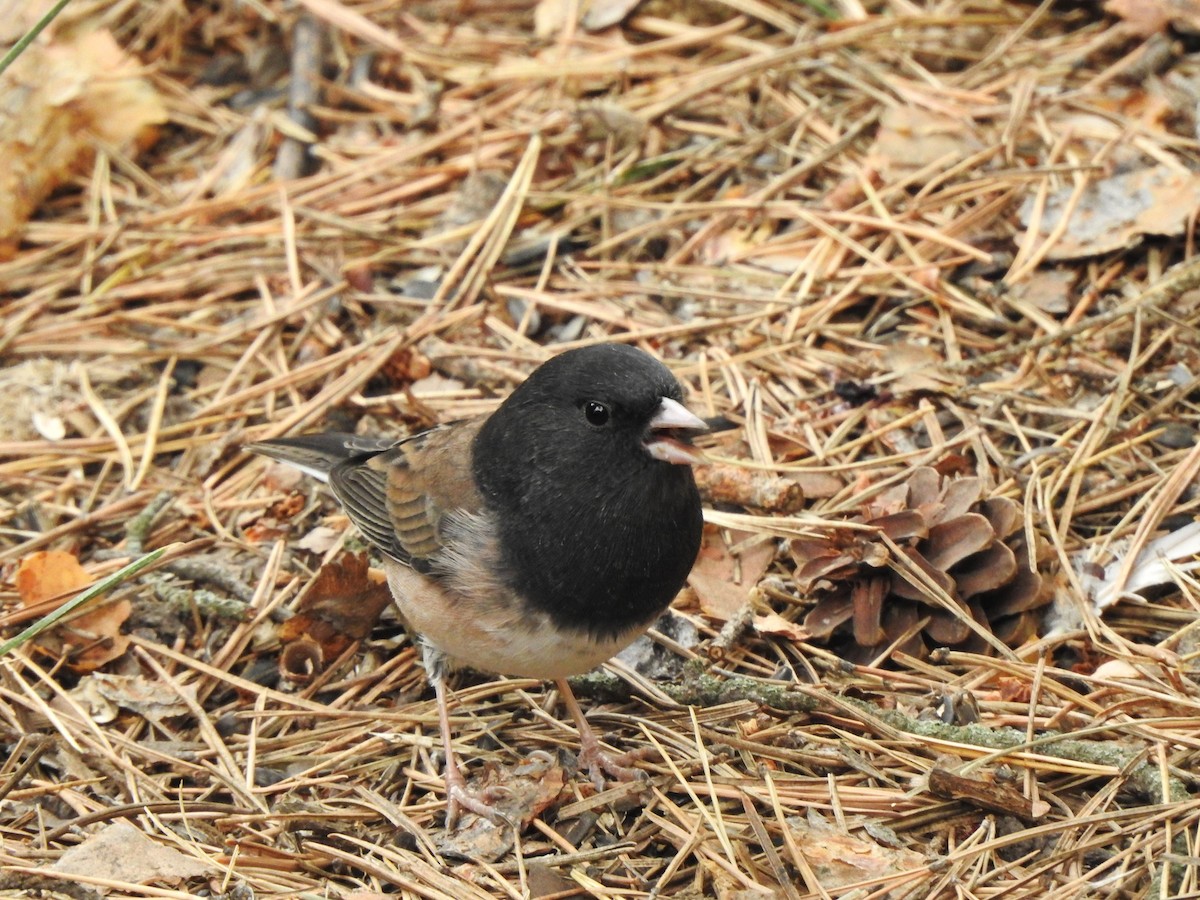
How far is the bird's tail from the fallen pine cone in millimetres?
1169

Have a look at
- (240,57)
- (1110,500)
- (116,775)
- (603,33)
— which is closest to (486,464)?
(116,775)

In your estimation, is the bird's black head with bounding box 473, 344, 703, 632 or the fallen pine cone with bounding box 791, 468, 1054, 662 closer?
the bird's black head with bounding box 473, 344, 703, 632

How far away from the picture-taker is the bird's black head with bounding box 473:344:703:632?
2535 mm

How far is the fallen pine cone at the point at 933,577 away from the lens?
2889 millimetres

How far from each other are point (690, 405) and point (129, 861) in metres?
1.82

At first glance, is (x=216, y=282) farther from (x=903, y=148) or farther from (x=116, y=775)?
(x=903, y=148)

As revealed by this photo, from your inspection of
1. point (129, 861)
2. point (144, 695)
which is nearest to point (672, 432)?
point (129, 861)

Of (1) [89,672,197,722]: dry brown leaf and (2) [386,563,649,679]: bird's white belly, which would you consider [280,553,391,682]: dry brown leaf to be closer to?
(1) [89,672,197,722]: dry brown leaf

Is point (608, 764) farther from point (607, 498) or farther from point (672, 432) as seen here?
point (672, 432)

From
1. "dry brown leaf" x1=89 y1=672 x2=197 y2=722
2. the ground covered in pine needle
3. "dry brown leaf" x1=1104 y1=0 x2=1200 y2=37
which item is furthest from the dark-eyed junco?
"dry brown leaf" x1=1104 y1=0 x2=1200 y2=37

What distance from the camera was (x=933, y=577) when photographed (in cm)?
290

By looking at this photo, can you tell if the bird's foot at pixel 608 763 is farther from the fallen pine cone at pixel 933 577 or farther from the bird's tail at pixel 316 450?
the bird's tail at pixel 316 450

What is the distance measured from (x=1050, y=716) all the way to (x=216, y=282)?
2882 mm

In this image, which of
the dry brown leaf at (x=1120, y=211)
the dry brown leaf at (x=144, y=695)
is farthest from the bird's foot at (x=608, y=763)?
the dry brown leaf at (x=1120, y=211)
